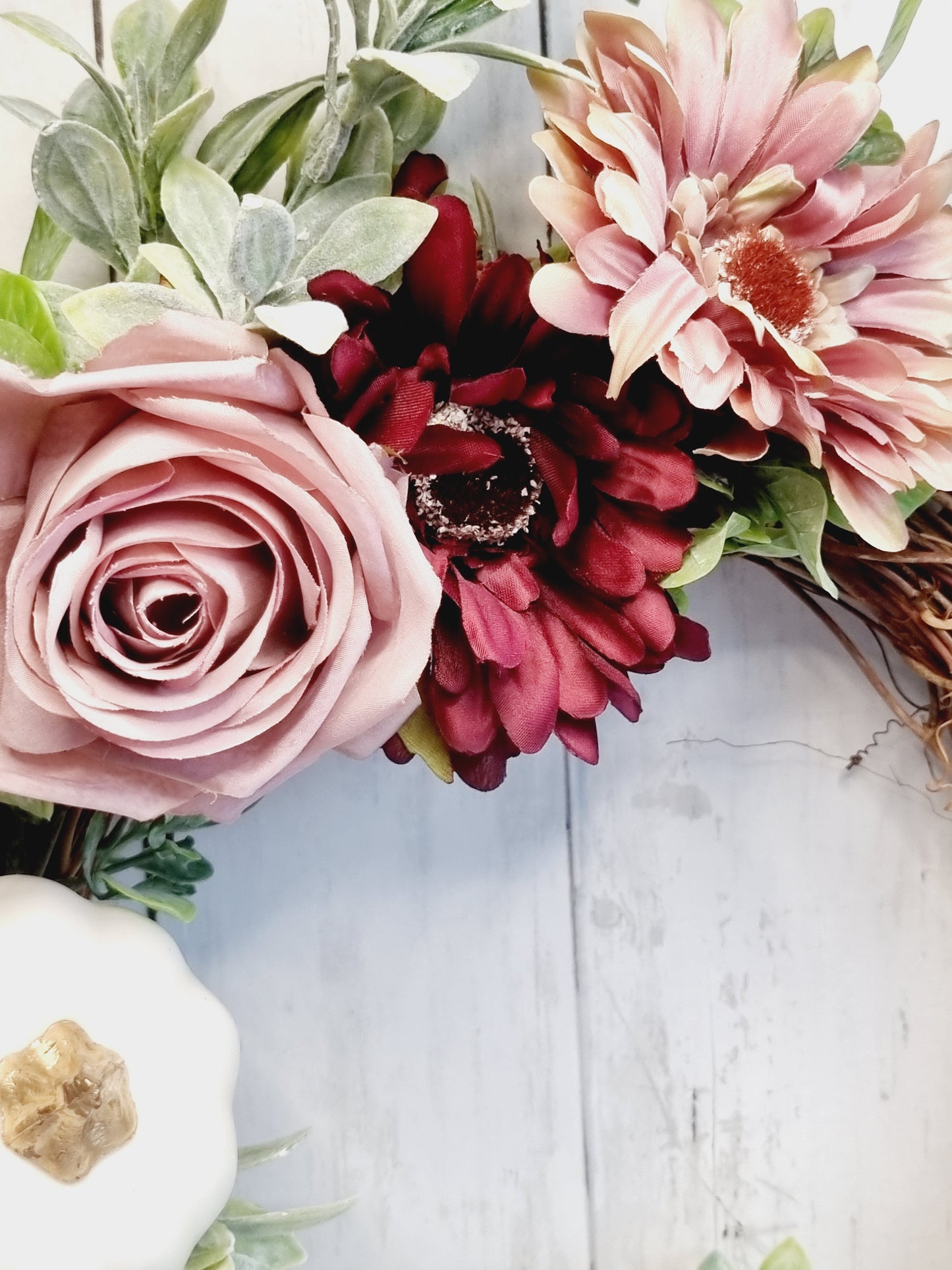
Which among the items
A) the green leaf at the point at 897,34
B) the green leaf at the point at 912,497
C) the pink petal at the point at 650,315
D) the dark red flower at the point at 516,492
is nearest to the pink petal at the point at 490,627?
the dark red flower at the point at 516,492

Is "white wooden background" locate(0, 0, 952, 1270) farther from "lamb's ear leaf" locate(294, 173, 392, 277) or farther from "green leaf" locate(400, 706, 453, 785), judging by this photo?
"lamb's ear leaf" locate(294, 173, 392, 277)

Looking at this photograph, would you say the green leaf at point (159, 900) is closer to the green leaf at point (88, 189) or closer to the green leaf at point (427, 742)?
the green leaf at point (427, 742)

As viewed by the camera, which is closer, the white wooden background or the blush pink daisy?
the blush pink daisy

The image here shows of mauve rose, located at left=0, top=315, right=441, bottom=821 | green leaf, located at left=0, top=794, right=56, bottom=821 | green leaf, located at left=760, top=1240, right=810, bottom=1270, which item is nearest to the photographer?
mauve rose, located at left=0, top=315, right=441, bottom=821

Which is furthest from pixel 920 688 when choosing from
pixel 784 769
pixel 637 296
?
pixel 637 296

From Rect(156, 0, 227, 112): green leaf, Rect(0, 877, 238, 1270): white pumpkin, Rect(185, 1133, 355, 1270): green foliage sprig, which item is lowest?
Rect(185, 1133, 355, 1270): green foliage sprig

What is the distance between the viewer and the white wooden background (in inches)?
25.2

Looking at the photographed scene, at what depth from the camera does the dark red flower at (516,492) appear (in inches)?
18.5

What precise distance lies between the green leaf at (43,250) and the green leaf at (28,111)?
0.14ft

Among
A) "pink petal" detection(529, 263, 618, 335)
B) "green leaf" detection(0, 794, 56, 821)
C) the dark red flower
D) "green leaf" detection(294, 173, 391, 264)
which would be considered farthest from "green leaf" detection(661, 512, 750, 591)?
"green leaf" detection(0, 794, 56, 821)

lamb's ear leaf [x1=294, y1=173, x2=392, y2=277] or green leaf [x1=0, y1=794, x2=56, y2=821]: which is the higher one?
lamb's ear leaf [x1=294, y1=173, x2=392, y2=277]

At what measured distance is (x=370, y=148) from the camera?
0.50m

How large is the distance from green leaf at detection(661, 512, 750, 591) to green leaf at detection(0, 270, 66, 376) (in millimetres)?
302

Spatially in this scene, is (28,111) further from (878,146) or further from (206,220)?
(878,146)
